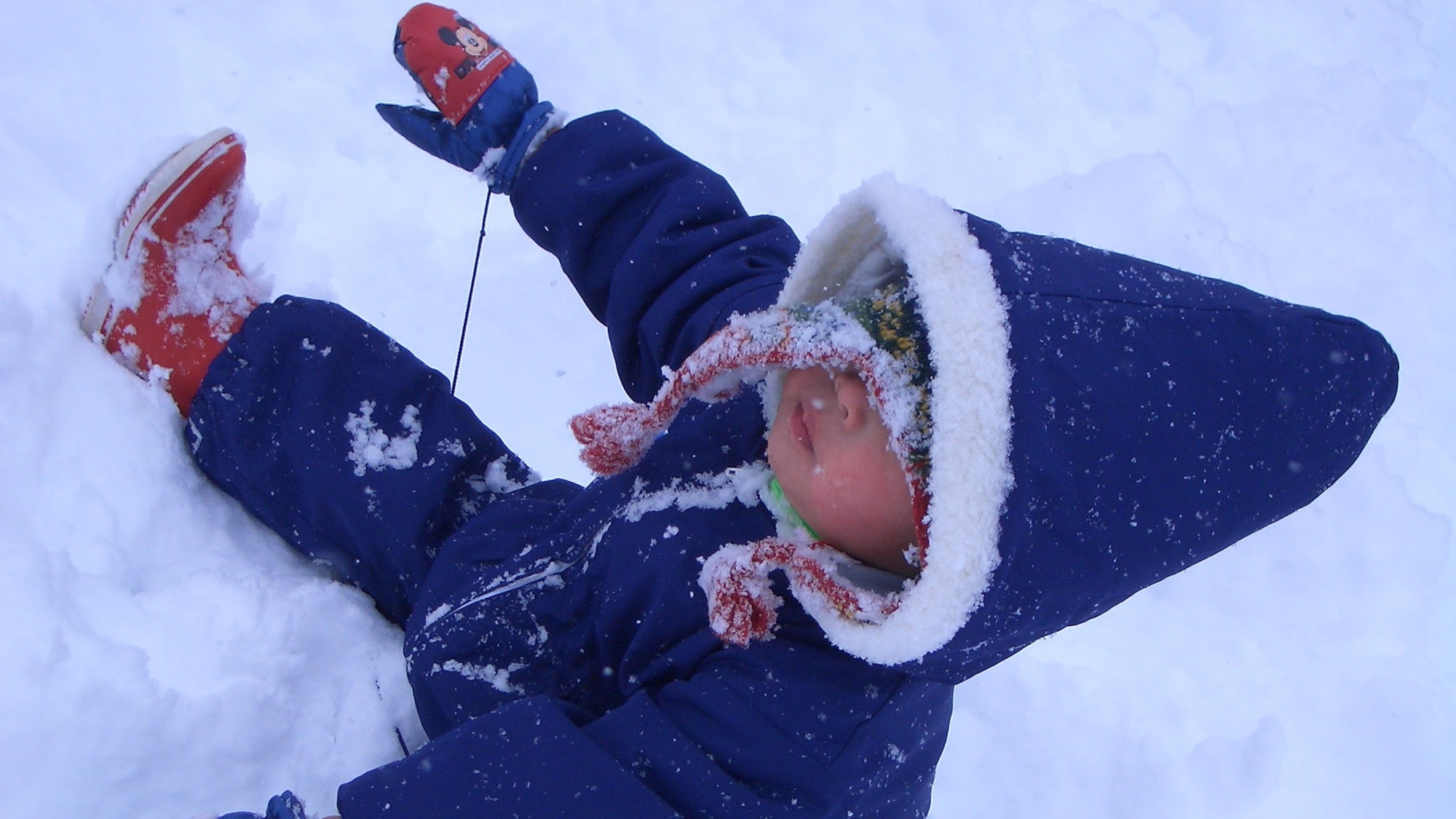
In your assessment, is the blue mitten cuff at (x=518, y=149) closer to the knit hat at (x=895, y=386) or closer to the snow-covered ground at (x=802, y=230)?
the snow-covered ground at (x=802, y=230)

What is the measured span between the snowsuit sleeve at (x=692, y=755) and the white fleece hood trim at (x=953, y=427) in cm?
15

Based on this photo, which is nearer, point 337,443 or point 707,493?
point 707,493

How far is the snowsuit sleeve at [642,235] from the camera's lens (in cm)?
125

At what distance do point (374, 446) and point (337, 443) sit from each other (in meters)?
0.05

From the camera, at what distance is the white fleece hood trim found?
26.6 inches

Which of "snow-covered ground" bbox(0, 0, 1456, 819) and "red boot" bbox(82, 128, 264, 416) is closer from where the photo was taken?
"snow-covered ground" bbox(0, 0, 1456, 819)

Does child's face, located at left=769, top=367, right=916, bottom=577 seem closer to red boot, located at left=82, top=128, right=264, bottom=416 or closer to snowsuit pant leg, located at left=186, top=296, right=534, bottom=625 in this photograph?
snowsuit pant leg, located at left=186, top=296, right=534, bottom=625

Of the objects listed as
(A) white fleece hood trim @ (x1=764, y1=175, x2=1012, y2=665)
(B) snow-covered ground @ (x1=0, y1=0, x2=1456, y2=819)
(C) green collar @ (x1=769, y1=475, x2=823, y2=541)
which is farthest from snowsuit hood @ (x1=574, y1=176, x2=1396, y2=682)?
(B) snow-covered ground @ (x1=0, y1=0, x2=1456, y2=819)

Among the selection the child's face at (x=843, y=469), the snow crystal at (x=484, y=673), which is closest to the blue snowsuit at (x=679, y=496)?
the snow crystal at (x=484, y=673)

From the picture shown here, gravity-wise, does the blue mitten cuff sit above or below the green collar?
above

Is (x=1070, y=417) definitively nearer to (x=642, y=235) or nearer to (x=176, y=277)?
(x=642, y=235)

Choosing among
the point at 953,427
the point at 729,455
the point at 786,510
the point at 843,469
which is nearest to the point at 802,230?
the point at 729,455

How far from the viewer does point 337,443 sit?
4.11 ft

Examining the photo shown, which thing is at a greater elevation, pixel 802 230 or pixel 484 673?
pixel 802 230
